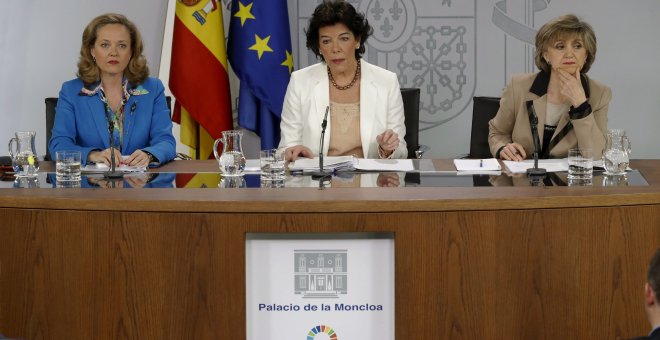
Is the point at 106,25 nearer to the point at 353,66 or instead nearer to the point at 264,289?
the point at 353,66

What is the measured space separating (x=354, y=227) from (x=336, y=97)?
1615 millimetres

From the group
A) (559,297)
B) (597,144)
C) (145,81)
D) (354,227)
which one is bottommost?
(559,297)

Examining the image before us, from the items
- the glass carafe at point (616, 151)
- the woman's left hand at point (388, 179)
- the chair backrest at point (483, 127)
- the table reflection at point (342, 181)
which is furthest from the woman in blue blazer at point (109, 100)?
the glass carafe at point (616, 151)

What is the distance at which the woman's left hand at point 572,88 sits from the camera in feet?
13.0

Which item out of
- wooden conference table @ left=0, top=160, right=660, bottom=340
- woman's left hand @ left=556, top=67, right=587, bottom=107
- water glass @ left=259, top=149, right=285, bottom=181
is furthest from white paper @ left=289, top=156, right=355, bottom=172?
woman's left hand @ left=556, top=67, right=587, bottom=107

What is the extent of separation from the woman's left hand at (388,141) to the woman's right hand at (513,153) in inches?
16.9

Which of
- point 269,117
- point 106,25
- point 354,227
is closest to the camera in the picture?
point 354,227

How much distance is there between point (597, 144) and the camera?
394 cm

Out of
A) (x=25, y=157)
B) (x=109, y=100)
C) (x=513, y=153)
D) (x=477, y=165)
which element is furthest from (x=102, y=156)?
(x=513, y=153)

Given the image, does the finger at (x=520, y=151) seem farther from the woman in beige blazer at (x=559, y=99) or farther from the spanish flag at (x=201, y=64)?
the spanish flag at (x=201, y=64)

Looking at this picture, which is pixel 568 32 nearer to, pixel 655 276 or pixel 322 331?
pixel 322 331

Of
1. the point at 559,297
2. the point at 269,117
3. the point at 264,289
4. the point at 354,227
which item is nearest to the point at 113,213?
the point at 264,289

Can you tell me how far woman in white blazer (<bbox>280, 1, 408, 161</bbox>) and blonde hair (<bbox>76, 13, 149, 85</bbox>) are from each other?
664 millimetres

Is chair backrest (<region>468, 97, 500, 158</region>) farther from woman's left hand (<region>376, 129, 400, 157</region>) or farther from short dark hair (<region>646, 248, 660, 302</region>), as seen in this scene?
short dark hair (<region>646, 248, 660, 302</region>)
